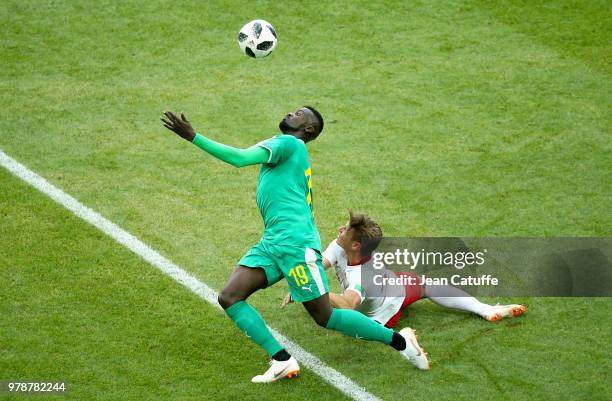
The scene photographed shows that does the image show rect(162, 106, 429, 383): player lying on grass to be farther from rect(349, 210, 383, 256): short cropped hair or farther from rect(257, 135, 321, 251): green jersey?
rect(349, 210, 383, 256): short cropped hair

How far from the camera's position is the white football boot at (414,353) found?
6746 mm

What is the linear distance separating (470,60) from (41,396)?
7506 millimetres

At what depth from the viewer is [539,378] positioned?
21.9 feet

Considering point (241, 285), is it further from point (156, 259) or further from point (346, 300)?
point (156, 259)

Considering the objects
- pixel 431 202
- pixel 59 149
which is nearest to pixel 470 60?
pixel 431 202

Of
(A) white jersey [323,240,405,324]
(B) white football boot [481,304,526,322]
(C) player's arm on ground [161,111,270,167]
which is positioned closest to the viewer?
(C) player's arm on ground [161,111,270,167]

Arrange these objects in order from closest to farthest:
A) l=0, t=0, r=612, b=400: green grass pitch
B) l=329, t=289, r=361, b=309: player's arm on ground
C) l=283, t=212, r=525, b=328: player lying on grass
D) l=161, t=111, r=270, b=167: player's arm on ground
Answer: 1. l=161, t=111, r=270, b=167: player's arm on ground
2. l=0, t=0, r=612, b=400: green grass pitch
3. l=329, t=289, r=361, b=309: player's arm on ground
4. l=283, t=212, r=525, b=328: player lying on grass

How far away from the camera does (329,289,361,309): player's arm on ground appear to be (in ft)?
23.1

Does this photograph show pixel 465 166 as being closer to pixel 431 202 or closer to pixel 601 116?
pixel 431 202

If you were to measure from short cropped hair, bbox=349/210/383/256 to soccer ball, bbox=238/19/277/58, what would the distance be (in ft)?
6.90

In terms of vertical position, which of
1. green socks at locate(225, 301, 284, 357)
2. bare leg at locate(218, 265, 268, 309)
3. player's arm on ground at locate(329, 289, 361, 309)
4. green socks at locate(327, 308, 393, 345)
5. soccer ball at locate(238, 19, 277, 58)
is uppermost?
soccer ball at locate(238, 19, 277, 58)

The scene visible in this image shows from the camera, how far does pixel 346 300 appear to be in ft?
23.4

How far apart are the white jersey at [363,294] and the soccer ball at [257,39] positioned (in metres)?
2.10

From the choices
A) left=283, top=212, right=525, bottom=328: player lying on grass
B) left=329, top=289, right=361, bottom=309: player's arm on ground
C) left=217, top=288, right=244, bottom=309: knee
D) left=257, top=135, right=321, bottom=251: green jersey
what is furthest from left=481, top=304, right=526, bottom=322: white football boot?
left=217, top=288, right=244, bottom=309: knee
